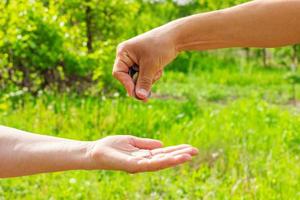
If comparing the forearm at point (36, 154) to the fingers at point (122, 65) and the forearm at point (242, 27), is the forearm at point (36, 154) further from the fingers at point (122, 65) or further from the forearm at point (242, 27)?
the forearm at point (242, 27)

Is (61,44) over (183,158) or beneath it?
beneath

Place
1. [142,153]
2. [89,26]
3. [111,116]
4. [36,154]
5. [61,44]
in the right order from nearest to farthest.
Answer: [142,153] → [36,154] → [111,116] → [61,44] → [89,26]

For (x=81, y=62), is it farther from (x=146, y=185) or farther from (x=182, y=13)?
(x=182, y=13)

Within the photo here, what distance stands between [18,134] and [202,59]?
10941mm

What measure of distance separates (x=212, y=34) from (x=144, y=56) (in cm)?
21

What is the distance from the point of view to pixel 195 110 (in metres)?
6.35

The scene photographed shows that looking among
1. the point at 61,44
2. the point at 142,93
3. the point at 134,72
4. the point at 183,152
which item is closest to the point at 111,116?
the point at 61,44

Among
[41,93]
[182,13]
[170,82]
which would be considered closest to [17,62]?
[41,93]

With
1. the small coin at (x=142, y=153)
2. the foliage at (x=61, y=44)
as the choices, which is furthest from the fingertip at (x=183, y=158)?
the foliage at (x=61, y=44)

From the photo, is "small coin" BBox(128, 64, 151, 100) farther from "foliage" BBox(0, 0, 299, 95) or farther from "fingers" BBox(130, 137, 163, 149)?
"foliage" BBox(0, 0, 299, 95)

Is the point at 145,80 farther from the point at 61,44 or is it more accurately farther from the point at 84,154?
the point at 61,44

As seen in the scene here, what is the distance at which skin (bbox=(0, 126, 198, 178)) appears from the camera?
1733mm

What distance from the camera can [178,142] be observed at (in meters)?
4.93

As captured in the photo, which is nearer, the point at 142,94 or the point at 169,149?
the point at 169,149
